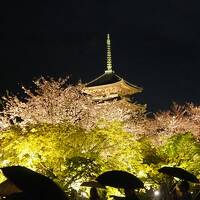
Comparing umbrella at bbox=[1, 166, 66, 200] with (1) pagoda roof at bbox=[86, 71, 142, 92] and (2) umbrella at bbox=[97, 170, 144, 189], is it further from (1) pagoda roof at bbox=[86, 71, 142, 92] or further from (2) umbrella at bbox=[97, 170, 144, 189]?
(1) pagoda roof at bbox=[86, 71, 142, 92]

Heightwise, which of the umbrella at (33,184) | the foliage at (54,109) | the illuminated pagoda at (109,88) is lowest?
the illuminated pagoda at (109,88)

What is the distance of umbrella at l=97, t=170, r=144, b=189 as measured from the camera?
5.24m

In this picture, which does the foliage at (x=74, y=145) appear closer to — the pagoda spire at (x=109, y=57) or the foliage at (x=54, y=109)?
the foliage at (x=54, y=109)

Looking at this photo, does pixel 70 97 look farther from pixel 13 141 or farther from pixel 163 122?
pixel 163 122

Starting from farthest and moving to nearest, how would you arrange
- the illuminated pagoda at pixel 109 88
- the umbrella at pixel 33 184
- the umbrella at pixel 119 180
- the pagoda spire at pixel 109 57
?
the pagoda spire at pixel 109 57
the illuminated pagoda at pixel 109 88
the umbrella at pixel 119 180
the umbrella at pixel 33 184

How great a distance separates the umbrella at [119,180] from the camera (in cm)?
524

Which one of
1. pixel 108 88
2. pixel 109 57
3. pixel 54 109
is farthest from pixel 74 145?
pixel 109 57

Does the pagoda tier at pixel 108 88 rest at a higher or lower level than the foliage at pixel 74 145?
lower

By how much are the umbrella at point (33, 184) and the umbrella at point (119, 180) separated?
1416 millimetres

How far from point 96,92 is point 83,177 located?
3014 cm

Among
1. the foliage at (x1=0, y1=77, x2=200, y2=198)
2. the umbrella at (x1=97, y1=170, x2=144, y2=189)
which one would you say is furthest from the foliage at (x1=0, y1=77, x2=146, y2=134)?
the umbrella at (x1=97, y1=170, x2=144, y2=189)

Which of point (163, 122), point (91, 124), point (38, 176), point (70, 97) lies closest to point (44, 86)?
point (70, 97)

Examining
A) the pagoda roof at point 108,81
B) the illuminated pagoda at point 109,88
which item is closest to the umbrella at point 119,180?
the illuminated pagoda at point 109,88

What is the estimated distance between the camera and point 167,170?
19.6ft
